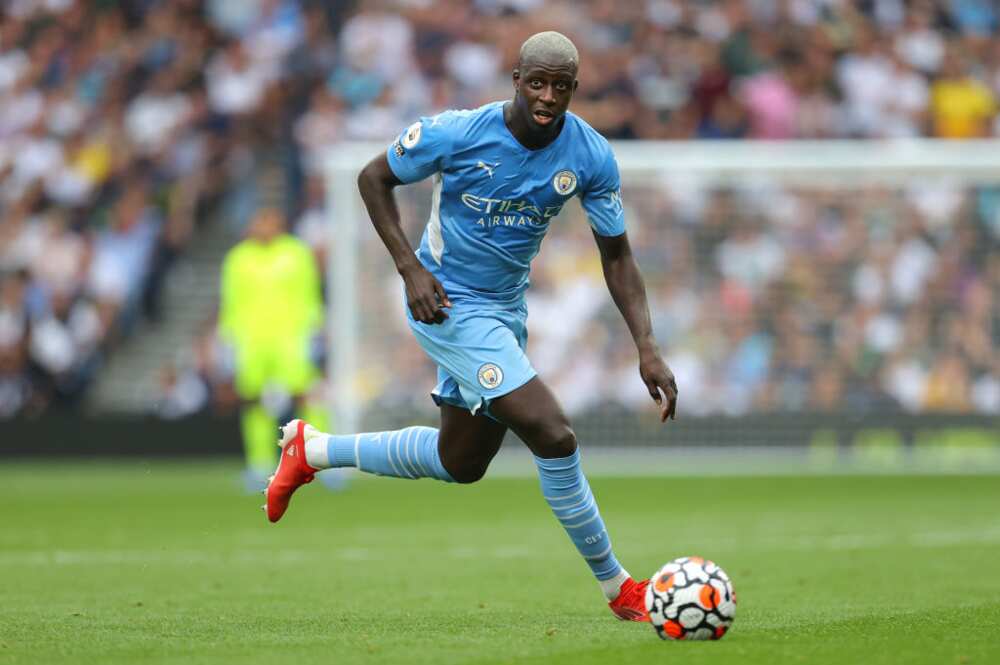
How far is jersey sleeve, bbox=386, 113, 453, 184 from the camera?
6.91 metres

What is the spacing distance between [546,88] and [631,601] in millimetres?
2017

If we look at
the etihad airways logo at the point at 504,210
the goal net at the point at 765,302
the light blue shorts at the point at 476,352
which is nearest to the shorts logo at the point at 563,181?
the etihad airways logo at the point at 504,210

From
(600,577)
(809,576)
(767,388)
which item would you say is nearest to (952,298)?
(767,388)

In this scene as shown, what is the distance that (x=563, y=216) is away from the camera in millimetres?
17719

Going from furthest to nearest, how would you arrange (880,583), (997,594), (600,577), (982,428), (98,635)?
(982,428) → (880,583) → (997,594) → (600,577) → (98,635)

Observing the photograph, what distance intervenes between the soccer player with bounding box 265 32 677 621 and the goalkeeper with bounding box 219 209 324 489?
7.95m

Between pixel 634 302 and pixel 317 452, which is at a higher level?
pixel 634 302

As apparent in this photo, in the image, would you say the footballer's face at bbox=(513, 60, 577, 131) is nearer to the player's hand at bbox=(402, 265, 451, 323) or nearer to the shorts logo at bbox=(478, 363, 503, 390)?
the player's hand at bbox=(402, 265, 451, 323)

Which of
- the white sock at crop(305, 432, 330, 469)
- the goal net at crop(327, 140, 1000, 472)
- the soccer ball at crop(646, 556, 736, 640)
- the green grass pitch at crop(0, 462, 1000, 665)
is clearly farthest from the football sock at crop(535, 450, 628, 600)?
the goal net at crop(327, 140, 1000, 472)

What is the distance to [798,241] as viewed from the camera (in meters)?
17.8

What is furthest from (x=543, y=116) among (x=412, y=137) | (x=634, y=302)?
(x=634, y=302)

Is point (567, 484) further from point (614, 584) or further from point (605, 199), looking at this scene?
point (605, 199)

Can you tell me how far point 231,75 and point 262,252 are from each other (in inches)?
201

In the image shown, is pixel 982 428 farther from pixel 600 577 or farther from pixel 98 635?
pixel 98 635
